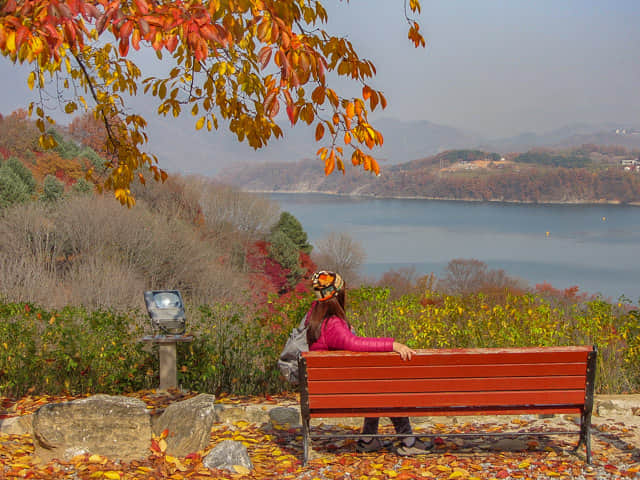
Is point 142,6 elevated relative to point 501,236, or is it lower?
elevated

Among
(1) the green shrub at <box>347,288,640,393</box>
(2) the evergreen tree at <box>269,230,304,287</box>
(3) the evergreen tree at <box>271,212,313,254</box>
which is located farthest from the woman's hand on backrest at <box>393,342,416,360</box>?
(3) the evergreen tree at <box>271,212,313,254</box>

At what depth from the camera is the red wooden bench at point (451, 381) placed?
3.87 metres

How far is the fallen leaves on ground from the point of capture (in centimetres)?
393

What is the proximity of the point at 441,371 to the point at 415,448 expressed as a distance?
0.69 meters

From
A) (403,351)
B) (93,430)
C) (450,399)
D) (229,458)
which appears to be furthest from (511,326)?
(93,430)

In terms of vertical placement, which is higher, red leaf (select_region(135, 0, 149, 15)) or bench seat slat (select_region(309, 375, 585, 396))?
red leaf (select_region(135, 0, 149, 15))

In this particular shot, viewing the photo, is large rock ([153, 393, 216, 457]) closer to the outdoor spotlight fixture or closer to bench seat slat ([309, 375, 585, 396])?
bench seat slat ([309, 375, 585, 396])

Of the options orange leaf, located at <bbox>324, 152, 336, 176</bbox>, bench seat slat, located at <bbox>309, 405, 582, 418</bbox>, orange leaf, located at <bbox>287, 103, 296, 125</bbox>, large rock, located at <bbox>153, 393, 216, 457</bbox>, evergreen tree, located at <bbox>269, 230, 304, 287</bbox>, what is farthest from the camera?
evergreen tree, located at <bbox>269, 230, 304, 287</bbox>

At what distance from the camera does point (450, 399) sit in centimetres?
394

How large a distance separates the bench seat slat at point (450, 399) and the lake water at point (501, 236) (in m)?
65.6

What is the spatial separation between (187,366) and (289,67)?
12.7 ft

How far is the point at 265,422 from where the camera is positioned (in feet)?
16.7

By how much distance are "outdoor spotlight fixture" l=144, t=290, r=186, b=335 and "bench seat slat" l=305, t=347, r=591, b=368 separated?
7.53 feet

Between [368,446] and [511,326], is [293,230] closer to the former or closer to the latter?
[511,326]
